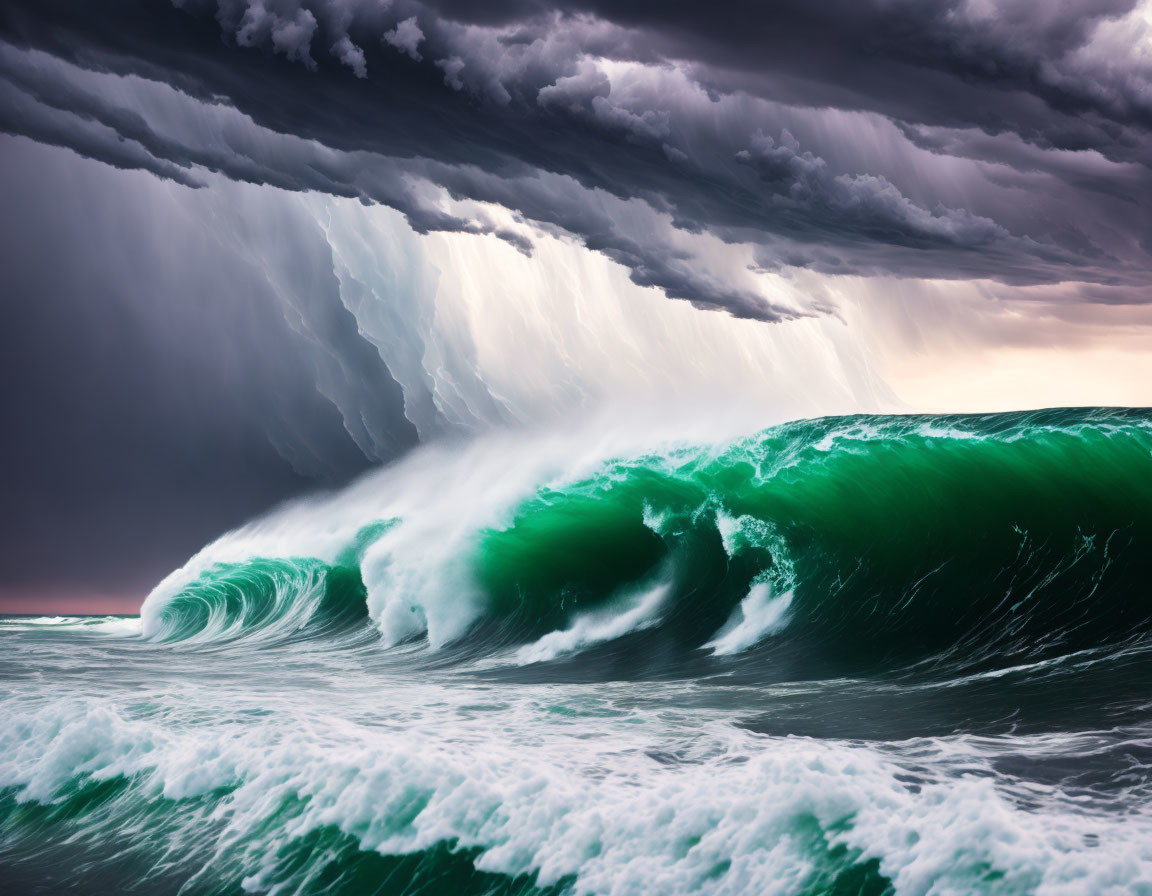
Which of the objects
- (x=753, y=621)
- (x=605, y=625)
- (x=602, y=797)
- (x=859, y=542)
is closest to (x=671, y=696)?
(x=753, y=621)

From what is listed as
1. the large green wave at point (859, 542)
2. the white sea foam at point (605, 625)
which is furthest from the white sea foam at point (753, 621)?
the white sea foam at point (605, 625)

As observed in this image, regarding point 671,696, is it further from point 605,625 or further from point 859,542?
point 859,542

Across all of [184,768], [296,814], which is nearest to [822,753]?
[296,814]

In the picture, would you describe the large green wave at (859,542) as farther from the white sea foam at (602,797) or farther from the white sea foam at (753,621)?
the white sea foam at (602,797)

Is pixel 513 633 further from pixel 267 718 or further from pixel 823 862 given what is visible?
pixel 823 862

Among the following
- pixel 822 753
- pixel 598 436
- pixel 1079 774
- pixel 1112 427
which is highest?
pixel 598 436

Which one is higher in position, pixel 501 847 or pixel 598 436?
pixel 598 436
